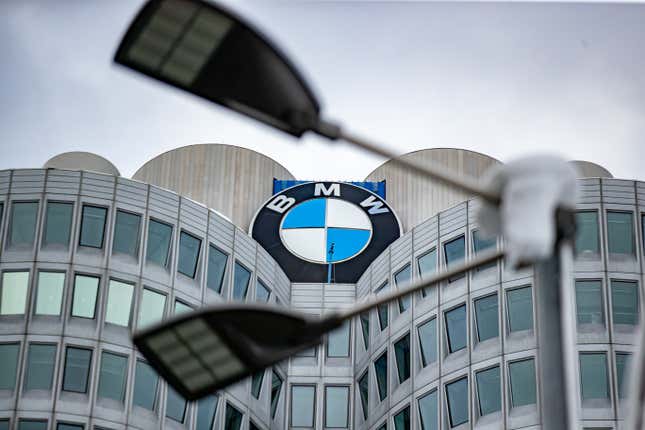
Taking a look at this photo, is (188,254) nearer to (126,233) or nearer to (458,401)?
(126,233)

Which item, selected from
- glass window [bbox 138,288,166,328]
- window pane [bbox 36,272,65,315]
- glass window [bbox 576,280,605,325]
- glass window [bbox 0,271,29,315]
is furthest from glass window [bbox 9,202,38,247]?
glass window [bbox 576,280,605,325]

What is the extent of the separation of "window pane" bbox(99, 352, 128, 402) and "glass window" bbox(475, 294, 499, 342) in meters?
10.3

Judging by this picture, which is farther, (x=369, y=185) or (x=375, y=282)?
(x=369, y=185)

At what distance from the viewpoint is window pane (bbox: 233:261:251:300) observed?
152 ft

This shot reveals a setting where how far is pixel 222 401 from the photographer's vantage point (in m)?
43.7

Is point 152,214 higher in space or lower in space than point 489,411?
higher

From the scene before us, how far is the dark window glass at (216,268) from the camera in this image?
4503 centimetres

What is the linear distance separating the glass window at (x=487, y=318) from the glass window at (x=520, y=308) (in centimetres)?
47

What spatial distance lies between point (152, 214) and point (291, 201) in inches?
527

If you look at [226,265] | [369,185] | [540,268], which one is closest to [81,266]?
[226,265]

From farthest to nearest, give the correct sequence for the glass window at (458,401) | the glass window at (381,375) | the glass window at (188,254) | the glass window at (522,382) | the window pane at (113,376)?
the glass window at (381,375) < the glass window at (188,254) < the glass window at (458,401) < the window pane at (113,376) < the glass window at (522,382)

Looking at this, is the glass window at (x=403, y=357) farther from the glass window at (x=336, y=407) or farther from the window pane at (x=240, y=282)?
the window pane at (x=240, y=282)

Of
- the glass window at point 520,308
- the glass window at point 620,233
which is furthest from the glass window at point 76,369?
the glass window at point 620,233

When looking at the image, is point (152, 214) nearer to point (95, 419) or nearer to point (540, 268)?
point (95, 419)
